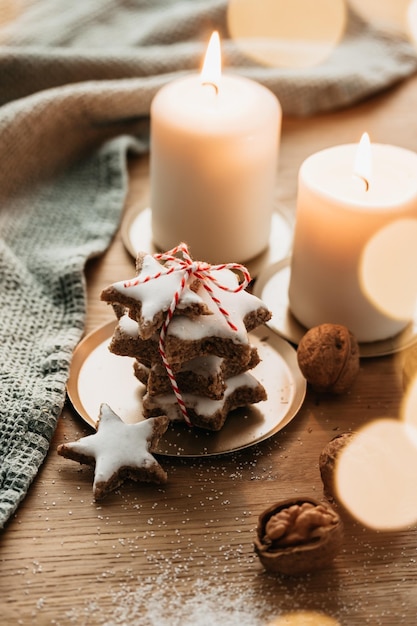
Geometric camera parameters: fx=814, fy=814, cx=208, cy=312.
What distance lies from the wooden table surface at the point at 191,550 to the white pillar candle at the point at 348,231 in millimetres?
113

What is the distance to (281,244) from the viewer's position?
1.10 meters

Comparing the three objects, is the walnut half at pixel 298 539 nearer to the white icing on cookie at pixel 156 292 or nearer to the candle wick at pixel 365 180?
the white icing on cookie at pixel 156 292

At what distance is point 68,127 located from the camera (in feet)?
4.00

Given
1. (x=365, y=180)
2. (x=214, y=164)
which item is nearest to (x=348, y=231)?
(x=365, y=180)

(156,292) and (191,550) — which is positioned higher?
(156,292)

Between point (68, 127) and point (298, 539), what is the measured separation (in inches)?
30.5

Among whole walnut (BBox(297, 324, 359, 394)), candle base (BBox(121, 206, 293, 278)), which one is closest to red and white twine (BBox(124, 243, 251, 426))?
whole walnut (BBox(297, 324, 359, 394))

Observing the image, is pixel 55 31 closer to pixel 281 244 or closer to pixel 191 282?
pixel 281 244

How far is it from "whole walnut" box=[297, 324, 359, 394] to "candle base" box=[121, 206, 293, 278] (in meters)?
0.20

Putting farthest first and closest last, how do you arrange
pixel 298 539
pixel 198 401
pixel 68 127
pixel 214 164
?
pixel 68 127 < pixel 214 164 < pixel 198 401 < pixel 298 539

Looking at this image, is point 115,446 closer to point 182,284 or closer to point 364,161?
point 182,284

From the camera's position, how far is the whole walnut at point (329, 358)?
2.76 feet

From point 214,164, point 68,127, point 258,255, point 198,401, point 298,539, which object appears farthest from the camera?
point 68,127

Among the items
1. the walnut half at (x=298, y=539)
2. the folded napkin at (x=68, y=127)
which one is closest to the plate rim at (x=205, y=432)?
the folded napkin at (x=68, y=127)
